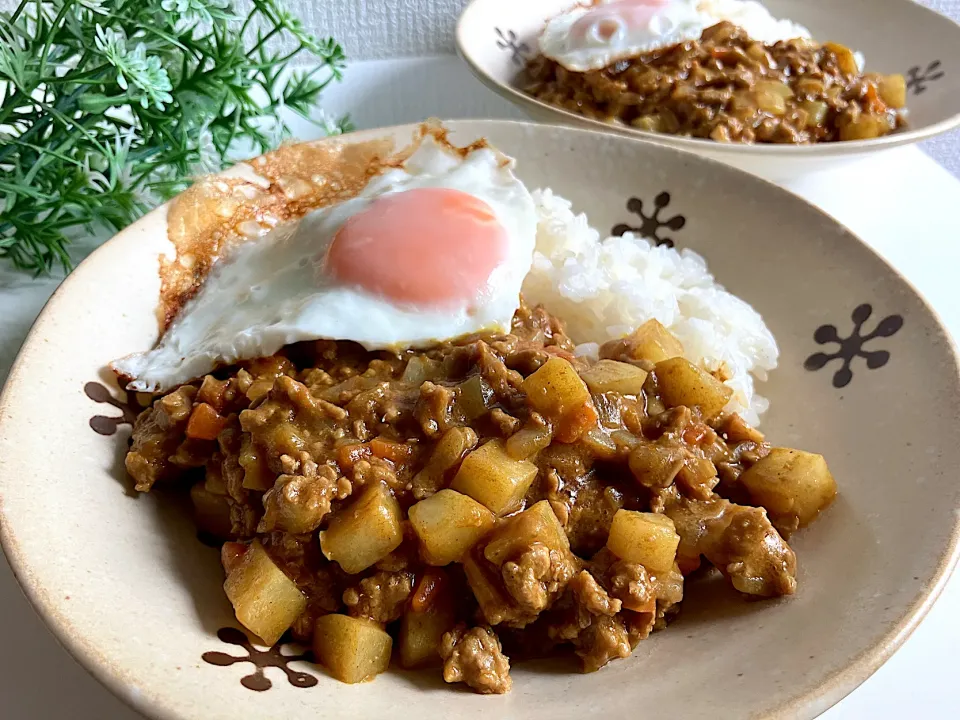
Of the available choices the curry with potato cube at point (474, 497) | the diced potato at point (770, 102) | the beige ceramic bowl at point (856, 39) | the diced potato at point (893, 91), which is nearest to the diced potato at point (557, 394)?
the curry with potato cube at point (474, 497)

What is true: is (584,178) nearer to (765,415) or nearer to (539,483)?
(765,415)

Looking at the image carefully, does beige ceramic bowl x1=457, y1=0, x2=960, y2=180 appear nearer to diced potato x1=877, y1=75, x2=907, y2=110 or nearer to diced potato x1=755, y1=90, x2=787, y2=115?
diced potato x1=877, y1=75, x2=907, y2=110

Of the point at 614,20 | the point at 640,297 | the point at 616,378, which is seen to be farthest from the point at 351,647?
the point at 614,20

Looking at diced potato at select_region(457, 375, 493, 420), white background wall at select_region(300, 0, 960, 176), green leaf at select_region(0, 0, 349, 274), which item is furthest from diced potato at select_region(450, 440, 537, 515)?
white background wall at select_region(300, 0, 960, 176)

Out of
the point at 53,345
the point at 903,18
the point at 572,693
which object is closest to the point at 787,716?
the point at 572,693

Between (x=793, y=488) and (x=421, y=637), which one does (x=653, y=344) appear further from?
(x=421, y=637)

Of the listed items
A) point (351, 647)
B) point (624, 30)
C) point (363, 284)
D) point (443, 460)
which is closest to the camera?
point (351, 647)
